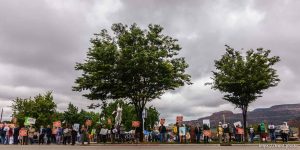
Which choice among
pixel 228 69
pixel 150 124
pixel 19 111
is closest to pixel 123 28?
pixel 228 69

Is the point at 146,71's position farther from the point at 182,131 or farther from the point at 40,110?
the point at 40,110

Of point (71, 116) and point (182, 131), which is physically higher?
point (71, 116)

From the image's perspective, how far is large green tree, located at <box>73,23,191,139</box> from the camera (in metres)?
32.0

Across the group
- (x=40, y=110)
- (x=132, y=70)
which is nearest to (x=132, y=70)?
(x=132, y=70)

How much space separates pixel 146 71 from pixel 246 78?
10.1 meters

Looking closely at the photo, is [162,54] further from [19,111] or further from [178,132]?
[19,111]

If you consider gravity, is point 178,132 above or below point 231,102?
below

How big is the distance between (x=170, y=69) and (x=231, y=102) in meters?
8.50

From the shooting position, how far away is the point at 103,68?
32.8 meters

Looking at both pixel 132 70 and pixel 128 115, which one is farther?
pixel 128 115

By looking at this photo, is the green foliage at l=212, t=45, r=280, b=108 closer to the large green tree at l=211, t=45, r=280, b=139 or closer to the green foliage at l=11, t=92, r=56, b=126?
the large green tree at l=211, t=45, r=280, b=139

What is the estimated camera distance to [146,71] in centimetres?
3184

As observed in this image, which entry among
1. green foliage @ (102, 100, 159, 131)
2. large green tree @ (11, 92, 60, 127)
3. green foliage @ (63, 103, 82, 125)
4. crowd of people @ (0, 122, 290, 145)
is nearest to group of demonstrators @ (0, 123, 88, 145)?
crowd of people @ (0, 122, 290, 145)

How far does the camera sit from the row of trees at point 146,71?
32.2 m
